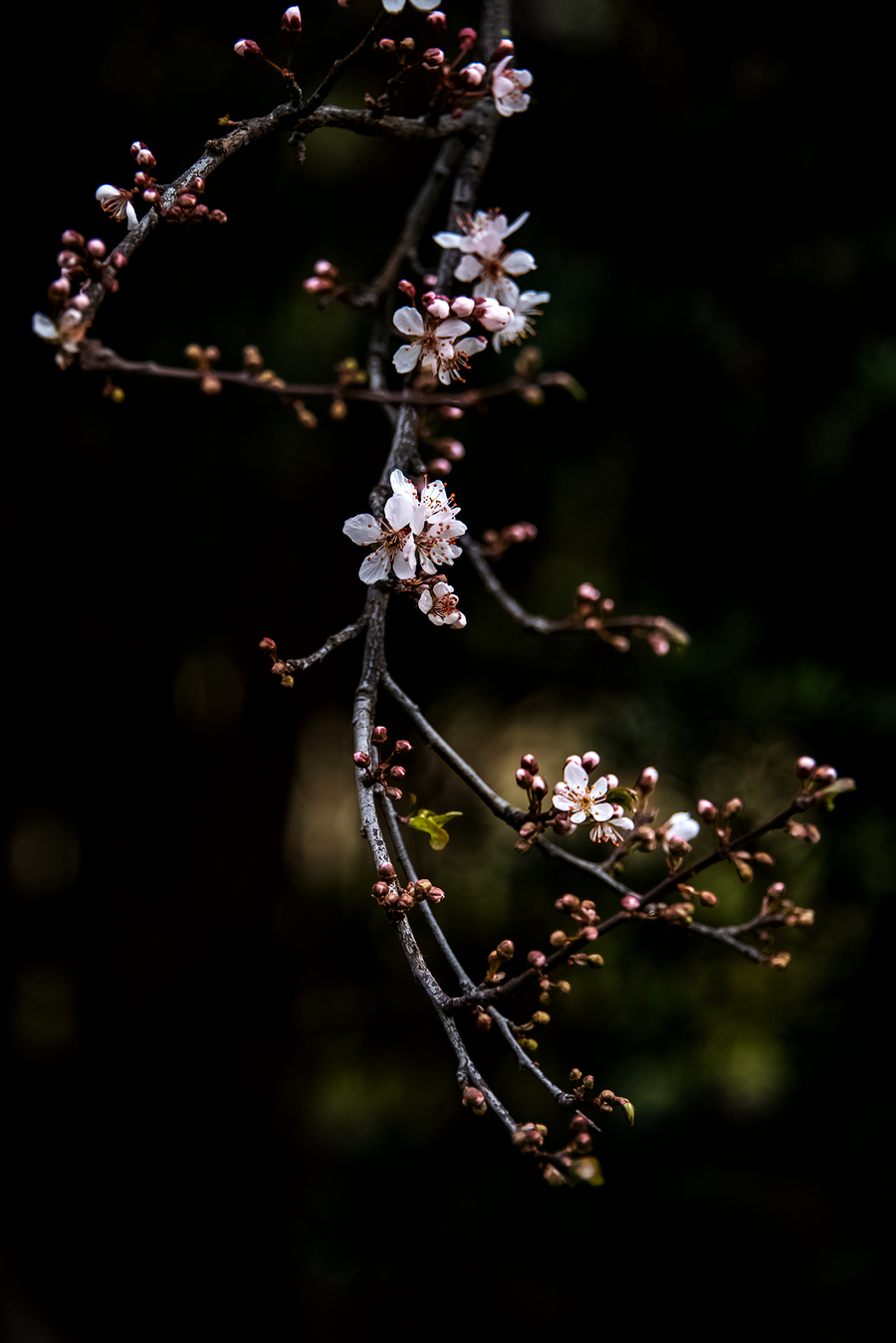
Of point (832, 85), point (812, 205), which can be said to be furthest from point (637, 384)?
point (832, 85)

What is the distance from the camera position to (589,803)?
71 cm

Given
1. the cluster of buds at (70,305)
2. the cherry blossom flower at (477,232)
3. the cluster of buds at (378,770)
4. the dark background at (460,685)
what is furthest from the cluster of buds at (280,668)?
the dark background at (460,685)

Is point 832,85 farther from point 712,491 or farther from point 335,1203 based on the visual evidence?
point 335,1203

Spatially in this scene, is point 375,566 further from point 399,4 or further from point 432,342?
point 399,4

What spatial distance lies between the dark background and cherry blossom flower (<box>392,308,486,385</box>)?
2.95ft

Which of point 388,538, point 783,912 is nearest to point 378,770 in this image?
point 388,538

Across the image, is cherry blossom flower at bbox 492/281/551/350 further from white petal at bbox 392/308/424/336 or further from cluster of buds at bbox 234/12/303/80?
cluster of buds at bbox 234/12/303/80

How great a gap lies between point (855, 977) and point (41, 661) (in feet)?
6.08

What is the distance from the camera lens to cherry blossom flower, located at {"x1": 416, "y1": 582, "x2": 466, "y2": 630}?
2.11 feet

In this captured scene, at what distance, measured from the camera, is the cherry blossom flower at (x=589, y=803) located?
673mm

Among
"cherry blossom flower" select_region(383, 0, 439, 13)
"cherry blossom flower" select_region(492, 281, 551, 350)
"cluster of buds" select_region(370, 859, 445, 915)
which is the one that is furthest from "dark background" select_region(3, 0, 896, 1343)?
"cluster of buds" select_region(370, 859, 445, 915)

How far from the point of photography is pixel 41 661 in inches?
76.8

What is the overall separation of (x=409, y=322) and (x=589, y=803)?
1.38 ft

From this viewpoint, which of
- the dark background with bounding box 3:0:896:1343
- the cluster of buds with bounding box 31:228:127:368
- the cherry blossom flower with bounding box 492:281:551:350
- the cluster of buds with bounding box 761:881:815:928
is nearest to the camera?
the cluster of buds with bounding box 31:228:127:368
